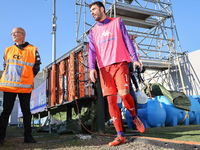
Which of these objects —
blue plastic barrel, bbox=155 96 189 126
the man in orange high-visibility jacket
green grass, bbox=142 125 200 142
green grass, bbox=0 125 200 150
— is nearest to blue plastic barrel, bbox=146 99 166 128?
blue plastic barrel, bbox=155 96 189 126

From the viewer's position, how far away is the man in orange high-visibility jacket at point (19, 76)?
9.48 feet

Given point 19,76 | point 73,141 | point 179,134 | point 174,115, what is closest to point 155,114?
point 174,115

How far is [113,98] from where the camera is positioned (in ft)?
8.68

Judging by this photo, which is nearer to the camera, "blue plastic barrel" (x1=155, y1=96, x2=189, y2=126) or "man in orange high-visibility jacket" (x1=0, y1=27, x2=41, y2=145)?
"man in orange high-visibility jacket" (x1=0, y1=27, x2=41, y2=145)

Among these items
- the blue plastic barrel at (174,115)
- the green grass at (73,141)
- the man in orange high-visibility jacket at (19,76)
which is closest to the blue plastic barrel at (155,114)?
the blue plastic barrel at (174,115)

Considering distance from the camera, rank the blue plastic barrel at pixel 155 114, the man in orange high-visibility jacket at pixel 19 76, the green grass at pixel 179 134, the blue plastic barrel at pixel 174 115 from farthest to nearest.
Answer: the blue plastic barrel at pixel 174 115, the blue plastic barrel at pixel 155 114, the man in orange high-visibility jacket at pixel 19 76, the green grass at pixel 179 134

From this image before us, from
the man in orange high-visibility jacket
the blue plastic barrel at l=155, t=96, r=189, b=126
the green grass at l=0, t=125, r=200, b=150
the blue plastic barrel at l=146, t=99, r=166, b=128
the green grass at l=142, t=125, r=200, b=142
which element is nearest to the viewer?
the green grass at l=0, t=125, r=200, b=150

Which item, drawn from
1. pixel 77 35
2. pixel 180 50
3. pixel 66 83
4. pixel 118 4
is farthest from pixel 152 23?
pixel 66 83

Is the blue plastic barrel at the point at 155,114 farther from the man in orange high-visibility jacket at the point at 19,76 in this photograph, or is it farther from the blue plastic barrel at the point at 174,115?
the man in orange high-visibility jacket at the point at 19,76

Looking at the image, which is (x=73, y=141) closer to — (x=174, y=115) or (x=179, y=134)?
(x=179, y=134)

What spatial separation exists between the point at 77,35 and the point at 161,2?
5.56m

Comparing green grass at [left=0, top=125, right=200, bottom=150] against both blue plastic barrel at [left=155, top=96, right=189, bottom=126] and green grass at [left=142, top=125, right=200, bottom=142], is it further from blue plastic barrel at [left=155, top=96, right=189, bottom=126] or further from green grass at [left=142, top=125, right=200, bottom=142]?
blue plastic barrel at [left=155, top=96, right=189, bottom=126]

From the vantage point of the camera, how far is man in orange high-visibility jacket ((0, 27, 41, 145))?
289 cm

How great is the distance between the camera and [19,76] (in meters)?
A: 2.96
